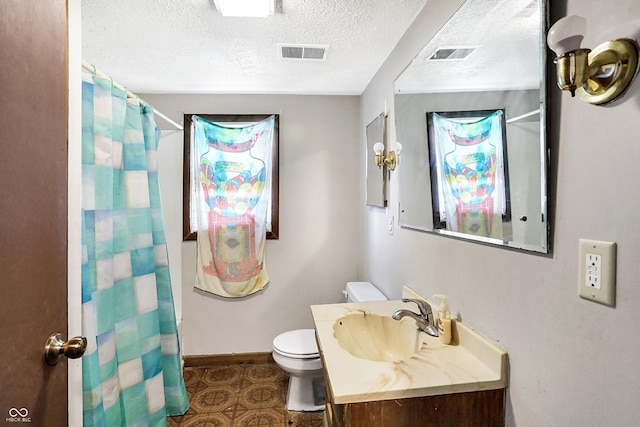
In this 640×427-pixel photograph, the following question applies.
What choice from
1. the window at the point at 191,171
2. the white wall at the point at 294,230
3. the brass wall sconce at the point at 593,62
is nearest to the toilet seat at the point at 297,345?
the white wall at the point at 294,230

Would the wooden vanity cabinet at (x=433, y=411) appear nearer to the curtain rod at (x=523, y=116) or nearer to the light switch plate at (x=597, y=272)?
the light switch plate at (x=597, y=272)

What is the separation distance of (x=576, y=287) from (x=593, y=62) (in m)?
0.48

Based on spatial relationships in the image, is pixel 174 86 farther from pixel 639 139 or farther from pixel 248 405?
pixel 639 139

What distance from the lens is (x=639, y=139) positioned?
562 millimetres

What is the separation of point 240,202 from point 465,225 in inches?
69.7

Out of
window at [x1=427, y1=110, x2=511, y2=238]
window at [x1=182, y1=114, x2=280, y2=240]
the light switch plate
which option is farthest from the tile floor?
the light switch plate

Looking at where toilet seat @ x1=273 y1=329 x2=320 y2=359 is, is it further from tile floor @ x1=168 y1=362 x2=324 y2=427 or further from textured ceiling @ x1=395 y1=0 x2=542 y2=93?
textured ceiling @ x1=395 y1=0 x2=542 y2=93

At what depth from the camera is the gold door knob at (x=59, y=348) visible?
73 cm

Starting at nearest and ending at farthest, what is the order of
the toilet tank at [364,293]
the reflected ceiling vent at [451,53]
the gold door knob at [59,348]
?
the gold door knob at [59,348] → the reflected ceiling vent at [451,53] → the toilet tank at [364,293]

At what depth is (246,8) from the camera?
55.5 inches

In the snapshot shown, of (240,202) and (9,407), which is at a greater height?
(240,202)

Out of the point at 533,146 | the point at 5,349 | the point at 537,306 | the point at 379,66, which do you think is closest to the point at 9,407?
the point at 5,349

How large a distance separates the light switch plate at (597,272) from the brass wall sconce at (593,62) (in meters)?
0.30

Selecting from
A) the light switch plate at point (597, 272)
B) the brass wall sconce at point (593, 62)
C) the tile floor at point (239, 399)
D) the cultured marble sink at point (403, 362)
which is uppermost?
the brass wall sconce at point (593, 62)
